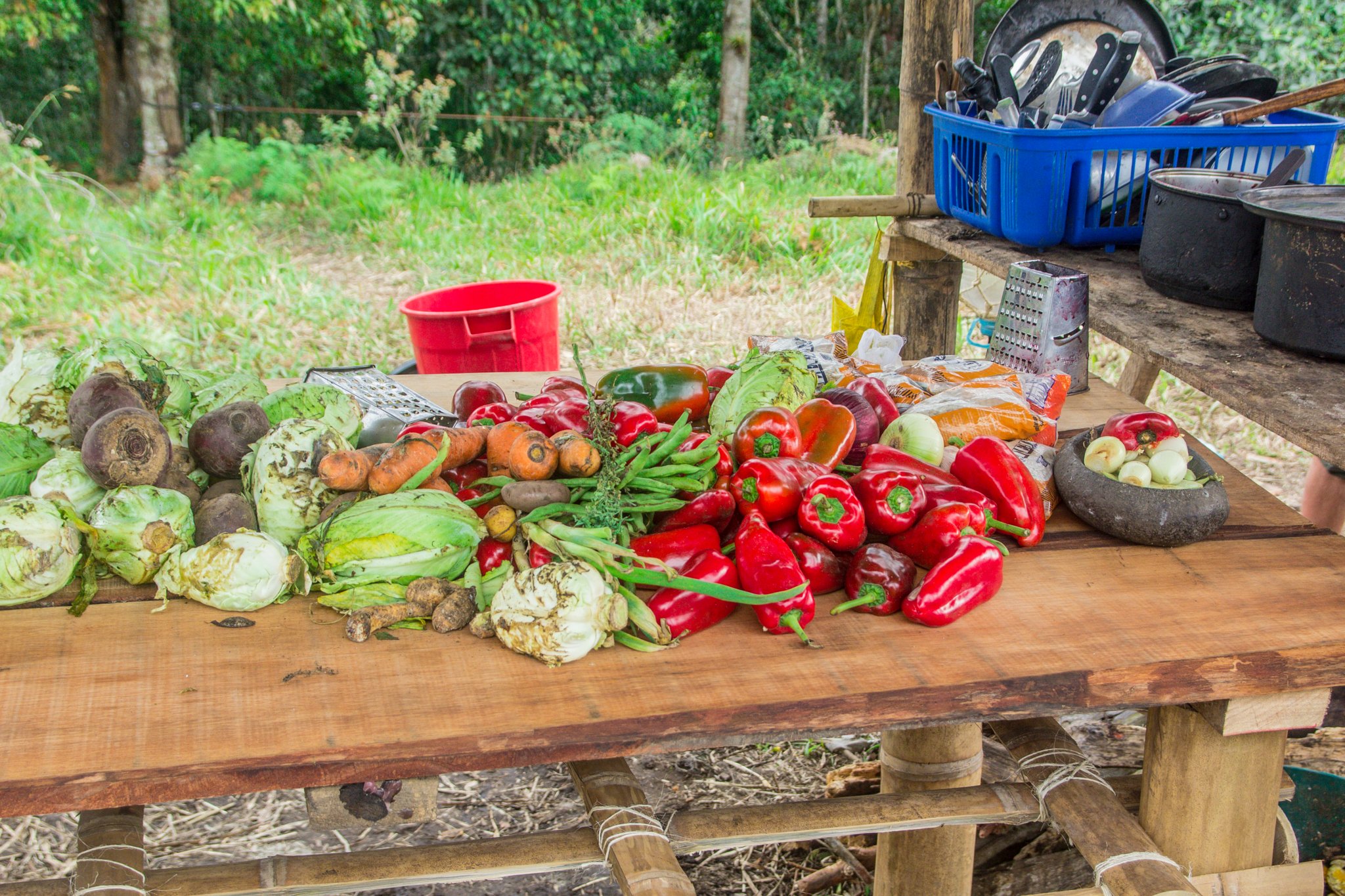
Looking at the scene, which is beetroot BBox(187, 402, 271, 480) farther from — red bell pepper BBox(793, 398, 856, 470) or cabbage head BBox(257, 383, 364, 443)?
red bell pepper BBox(793, 398, 856, 470)

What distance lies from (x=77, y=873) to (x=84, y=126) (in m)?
13.4

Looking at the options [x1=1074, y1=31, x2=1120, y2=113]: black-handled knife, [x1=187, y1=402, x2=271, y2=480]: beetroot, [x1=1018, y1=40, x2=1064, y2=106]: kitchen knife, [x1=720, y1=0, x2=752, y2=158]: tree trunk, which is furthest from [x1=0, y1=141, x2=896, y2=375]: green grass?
[x1=187, y1=402, x2=271, y2=480]: beetroot

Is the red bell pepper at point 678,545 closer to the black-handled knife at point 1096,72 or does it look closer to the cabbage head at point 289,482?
the cabbage head at point 289,482

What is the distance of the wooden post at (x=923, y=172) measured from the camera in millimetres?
4082

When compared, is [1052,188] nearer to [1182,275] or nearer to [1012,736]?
[1182,275]

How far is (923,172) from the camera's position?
4371 millimetres

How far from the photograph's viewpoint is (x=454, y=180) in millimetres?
10078

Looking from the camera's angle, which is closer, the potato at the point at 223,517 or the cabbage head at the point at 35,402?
the potato at the point at 223,517

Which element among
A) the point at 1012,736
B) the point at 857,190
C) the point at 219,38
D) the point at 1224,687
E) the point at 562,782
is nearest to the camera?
the point at 1224,687

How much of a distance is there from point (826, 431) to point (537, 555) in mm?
713

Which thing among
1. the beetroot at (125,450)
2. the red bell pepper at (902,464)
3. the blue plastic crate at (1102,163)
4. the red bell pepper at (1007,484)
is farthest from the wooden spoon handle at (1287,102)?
the beetroot at (125,450)

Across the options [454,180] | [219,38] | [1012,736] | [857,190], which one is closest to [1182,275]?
[1012,736]

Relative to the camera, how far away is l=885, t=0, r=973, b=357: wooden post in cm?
408

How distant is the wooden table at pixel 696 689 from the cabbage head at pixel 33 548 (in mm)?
57
